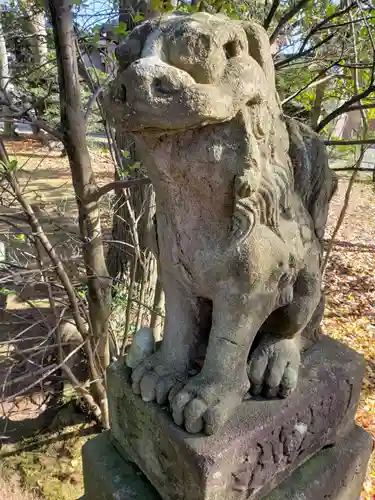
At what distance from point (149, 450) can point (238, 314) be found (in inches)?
22.5

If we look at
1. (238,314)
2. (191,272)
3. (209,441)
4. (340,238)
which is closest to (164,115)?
(191,272)

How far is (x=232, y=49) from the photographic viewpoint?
3.59 feet

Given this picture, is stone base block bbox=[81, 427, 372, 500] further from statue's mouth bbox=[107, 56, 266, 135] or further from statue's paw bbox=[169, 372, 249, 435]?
statue's mouth bbox=[107, 56, 266, 135]

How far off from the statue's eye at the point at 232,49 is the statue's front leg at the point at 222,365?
62cm

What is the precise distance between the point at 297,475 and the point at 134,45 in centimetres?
147

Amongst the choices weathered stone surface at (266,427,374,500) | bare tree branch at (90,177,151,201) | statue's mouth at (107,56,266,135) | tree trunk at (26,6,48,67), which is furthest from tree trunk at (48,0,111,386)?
weathered stone surface at (266,427,374,500)

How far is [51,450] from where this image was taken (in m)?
3.04

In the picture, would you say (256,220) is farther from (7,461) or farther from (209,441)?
(7,461)

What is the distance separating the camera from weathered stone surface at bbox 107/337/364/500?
1.26 metres

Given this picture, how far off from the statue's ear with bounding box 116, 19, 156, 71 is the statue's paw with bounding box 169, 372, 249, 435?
36.0 inches

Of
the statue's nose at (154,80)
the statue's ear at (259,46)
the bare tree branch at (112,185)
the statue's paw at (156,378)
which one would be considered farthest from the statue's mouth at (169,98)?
the bare tree branch at (112,185)

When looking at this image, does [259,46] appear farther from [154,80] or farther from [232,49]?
[154,80]

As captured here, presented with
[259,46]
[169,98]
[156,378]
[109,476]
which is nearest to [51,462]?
[109,476]

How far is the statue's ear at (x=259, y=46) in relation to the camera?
3.77 feet
